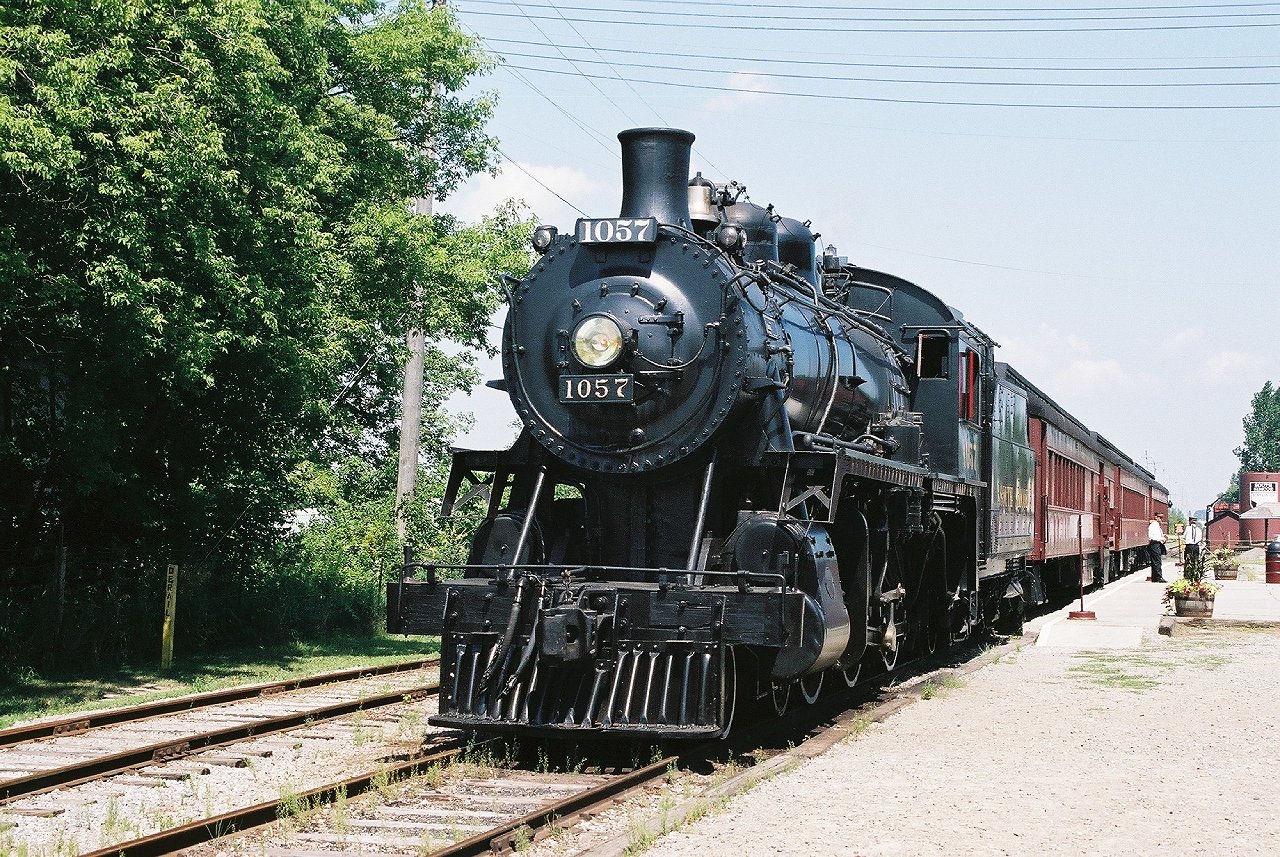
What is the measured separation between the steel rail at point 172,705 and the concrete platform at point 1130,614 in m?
8.95

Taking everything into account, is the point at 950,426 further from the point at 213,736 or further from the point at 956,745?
the point at 213,736

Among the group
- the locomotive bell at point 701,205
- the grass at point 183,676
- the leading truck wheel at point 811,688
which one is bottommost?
the grass at point 183,676

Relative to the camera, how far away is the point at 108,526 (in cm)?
1609

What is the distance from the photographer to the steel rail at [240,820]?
6.25 metres

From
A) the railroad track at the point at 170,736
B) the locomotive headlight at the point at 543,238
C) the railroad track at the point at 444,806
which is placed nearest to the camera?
the railroad track at the point at 444,806

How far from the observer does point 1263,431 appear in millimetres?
144875

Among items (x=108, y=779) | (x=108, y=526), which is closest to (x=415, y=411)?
(x=108, y=526)

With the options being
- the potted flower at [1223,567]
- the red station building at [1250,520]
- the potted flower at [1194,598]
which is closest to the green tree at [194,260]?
the potted flower at [1194,598]

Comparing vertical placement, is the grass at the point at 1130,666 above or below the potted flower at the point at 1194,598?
below

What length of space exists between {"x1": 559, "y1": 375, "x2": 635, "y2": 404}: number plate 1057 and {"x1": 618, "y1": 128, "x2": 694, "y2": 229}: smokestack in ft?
4.45

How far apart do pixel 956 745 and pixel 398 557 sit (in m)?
14.1

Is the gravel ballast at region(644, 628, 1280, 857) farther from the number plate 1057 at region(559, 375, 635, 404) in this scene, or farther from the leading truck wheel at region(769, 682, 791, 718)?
the number plate 1057 at region(559, 375, 635, 404)

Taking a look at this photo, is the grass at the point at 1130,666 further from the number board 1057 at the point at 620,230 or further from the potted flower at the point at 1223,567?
the potted flower at the point at 1223,567

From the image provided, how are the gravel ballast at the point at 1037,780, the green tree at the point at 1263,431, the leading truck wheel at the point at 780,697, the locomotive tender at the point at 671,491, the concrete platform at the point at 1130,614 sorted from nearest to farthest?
the gravel ballast at the point at 1037,780
the locomotive tender at the point at 671,491
the leading truck wheel at the point at 780,697
the concrete platform at the point at 1130,614
the green tree at the point at 1263,431
